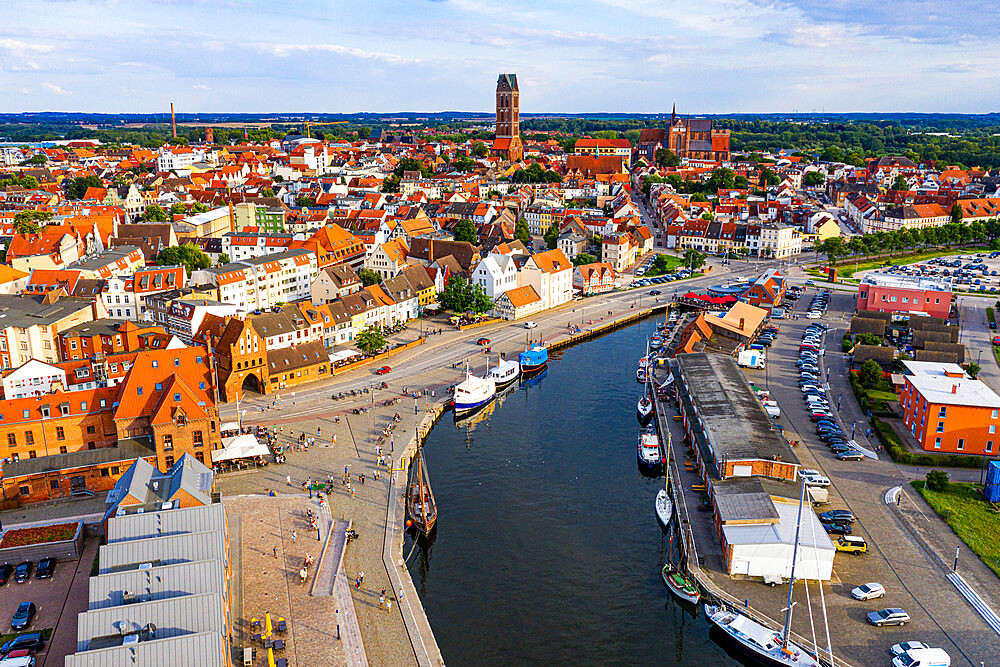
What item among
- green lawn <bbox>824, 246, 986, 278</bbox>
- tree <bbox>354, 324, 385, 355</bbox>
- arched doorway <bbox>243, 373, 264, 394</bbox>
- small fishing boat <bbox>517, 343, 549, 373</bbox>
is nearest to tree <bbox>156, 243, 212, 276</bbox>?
tree <bbox>354, 324, 385, 355</bbox>

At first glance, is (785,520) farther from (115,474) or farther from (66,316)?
(66,316)

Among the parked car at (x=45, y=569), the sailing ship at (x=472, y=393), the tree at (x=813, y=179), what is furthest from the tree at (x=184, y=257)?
the tree at (x=813, y=179)

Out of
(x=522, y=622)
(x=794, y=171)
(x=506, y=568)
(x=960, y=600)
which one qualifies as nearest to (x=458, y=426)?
(x=506, y=568)

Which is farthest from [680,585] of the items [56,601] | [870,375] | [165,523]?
[870,375]

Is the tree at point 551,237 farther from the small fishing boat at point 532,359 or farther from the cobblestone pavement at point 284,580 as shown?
the cobblestone pavement at point 284,580

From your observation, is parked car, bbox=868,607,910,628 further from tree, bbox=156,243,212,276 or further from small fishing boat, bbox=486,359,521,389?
tree, bbox=156,243,212,276

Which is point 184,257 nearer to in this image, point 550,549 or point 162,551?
point 162,551
